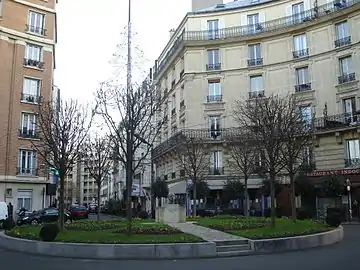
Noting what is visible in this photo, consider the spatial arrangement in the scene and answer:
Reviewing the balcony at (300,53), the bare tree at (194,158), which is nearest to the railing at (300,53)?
the balcony at (300,53)

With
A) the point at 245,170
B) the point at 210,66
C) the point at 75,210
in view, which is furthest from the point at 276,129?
the point at 75,210

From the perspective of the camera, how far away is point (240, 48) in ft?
138

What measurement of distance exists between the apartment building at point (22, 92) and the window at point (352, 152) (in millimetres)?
25986

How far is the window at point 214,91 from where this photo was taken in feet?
139

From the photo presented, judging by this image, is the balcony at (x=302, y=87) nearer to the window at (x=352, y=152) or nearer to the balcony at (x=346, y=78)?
the balcony at (x=346, y=78)

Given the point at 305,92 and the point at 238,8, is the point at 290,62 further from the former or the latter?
the point at 238,8

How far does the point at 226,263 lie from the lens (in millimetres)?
12258

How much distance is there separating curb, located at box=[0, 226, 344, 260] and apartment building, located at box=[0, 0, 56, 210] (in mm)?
24367

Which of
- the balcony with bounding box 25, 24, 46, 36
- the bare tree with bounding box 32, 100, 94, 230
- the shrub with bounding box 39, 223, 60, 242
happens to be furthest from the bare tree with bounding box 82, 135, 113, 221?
the balcony with bounding box 25, 24, 46, 36

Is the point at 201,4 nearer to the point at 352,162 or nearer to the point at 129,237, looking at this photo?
the point at 352,162

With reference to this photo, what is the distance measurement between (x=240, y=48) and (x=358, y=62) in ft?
38.0

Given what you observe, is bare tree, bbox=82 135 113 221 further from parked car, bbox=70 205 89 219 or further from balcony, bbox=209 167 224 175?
parked car, bbox=70 205 89 219

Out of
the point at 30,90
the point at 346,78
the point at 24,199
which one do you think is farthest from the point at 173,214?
the point at 30,90

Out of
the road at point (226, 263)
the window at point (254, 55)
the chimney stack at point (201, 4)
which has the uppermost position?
the chimney stack at point (201, 4)
